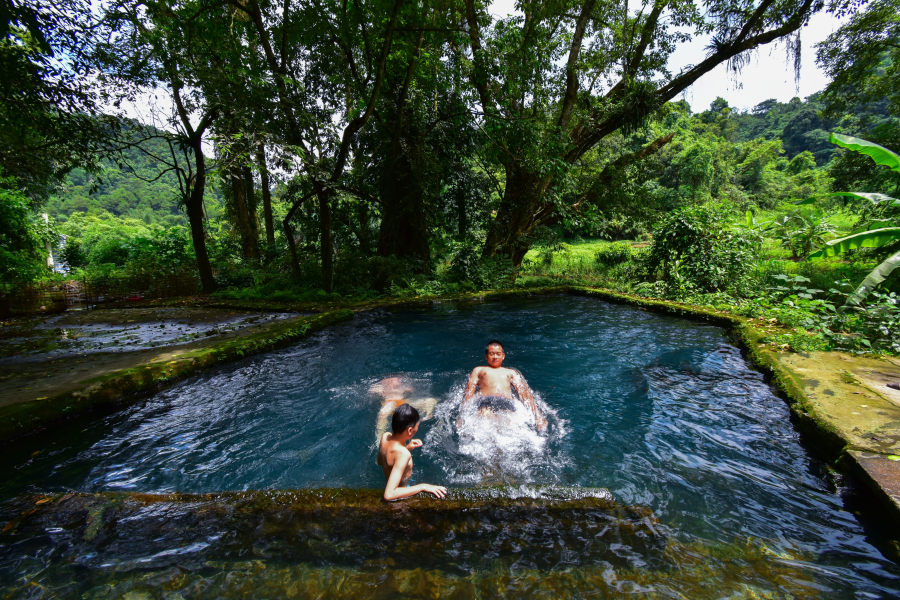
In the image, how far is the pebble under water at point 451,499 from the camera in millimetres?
2096

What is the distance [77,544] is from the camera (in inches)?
91.0

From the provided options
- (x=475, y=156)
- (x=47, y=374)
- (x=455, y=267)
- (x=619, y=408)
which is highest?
(x=475, y=156)

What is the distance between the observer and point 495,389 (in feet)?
13.8

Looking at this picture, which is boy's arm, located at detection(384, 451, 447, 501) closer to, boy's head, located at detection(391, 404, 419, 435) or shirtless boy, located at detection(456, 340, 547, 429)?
boy's head, located at detection(391, 404, 419, 435)

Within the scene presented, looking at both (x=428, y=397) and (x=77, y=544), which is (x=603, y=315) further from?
(x=77, y=544)

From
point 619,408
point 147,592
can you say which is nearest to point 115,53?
point 147,592

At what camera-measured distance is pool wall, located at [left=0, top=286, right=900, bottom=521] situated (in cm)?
272

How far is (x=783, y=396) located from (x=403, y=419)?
4367 millimetres

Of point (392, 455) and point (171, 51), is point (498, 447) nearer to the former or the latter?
point (392, 455)

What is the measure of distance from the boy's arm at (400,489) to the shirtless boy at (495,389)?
144 cm

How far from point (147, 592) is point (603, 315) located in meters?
9.12

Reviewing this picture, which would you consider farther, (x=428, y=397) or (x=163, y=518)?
(x=428, y=397)

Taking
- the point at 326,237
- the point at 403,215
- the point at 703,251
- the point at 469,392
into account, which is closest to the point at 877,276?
the point at 469,392

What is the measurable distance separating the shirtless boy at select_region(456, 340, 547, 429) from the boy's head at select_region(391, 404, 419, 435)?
1337mm
